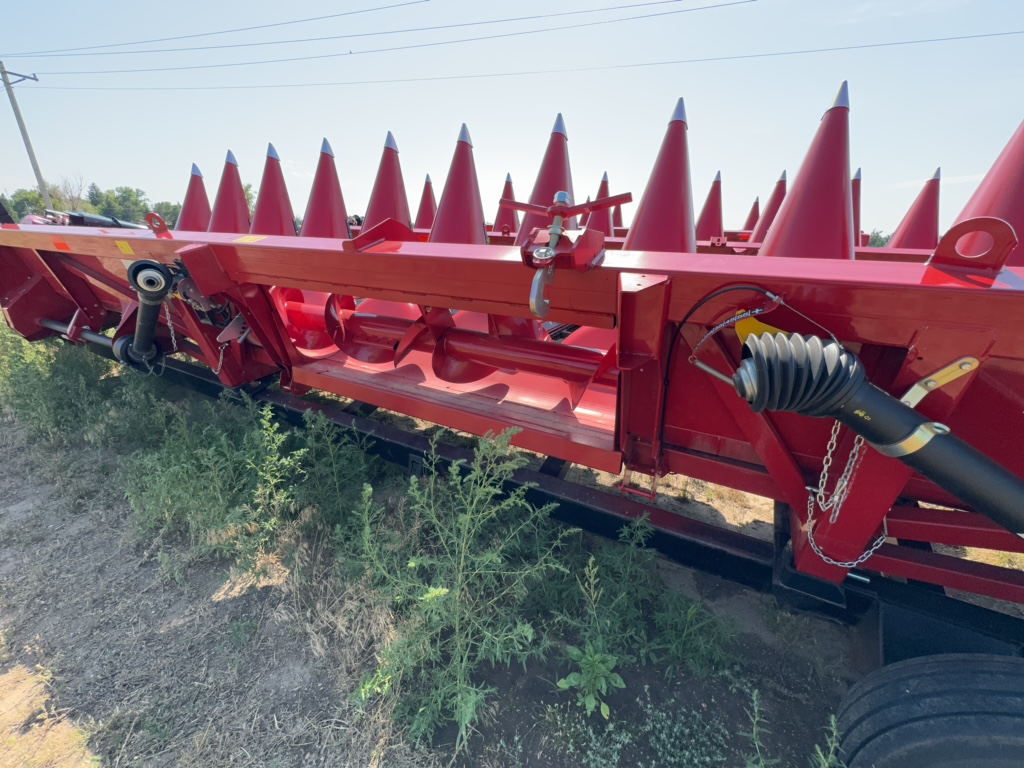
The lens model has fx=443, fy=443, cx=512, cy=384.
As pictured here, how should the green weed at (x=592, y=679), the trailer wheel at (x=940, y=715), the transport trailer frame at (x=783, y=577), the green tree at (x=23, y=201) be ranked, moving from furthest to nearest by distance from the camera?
the green tree at (x=23, y=201)
the green weed at (x=592, y=679)
the transport trailer frame at (x=783, y=577)
the trailer wheel at (x=940, y=715)

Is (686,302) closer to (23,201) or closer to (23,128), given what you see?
(23,128)

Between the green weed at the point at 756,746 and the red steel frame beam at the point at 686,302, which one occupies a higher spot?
the red steel frame beam at the point at 686,302

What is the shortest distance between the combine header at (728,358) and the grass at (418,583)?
0.31 meters

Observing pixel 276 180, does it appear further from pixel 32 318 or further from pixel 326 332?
pixel 32 318

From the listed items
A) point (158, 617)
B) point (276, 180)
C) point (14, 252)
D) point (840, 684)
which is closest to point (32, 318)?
point (14, 252)

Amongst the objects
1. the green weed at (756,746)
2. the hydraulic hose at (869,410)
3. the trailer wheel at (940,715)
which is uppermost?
the hydraulic hose at (869,410)

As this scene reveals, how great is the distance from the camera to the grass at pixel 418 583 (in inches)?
63.8

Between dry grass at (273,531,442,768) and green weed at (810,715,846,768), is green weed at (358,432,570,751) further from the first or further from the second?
green weed at (810,715,846,768)

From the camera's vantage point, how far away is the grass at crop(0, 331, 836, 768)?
1.62m

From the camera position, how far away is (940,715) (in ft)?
3.87

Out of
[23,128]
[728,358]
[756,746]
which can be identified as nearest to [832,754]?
[756,746]

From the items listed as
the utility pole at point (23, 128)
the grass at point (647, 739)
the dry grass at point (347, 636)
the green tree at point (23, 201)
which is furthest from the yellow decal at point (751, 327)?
the green tree at point (23, 201)

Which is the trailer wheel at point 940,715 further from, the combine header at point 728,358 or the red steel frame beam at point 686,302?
the red steel frame beam at point 686,302

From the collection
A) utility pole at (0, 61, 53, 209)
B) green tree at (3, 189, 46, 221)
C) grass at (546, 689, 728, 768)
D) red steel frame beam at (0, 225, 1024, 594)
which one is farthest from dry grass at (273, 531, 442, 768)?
green tree at (3, 189, 46, 221)
